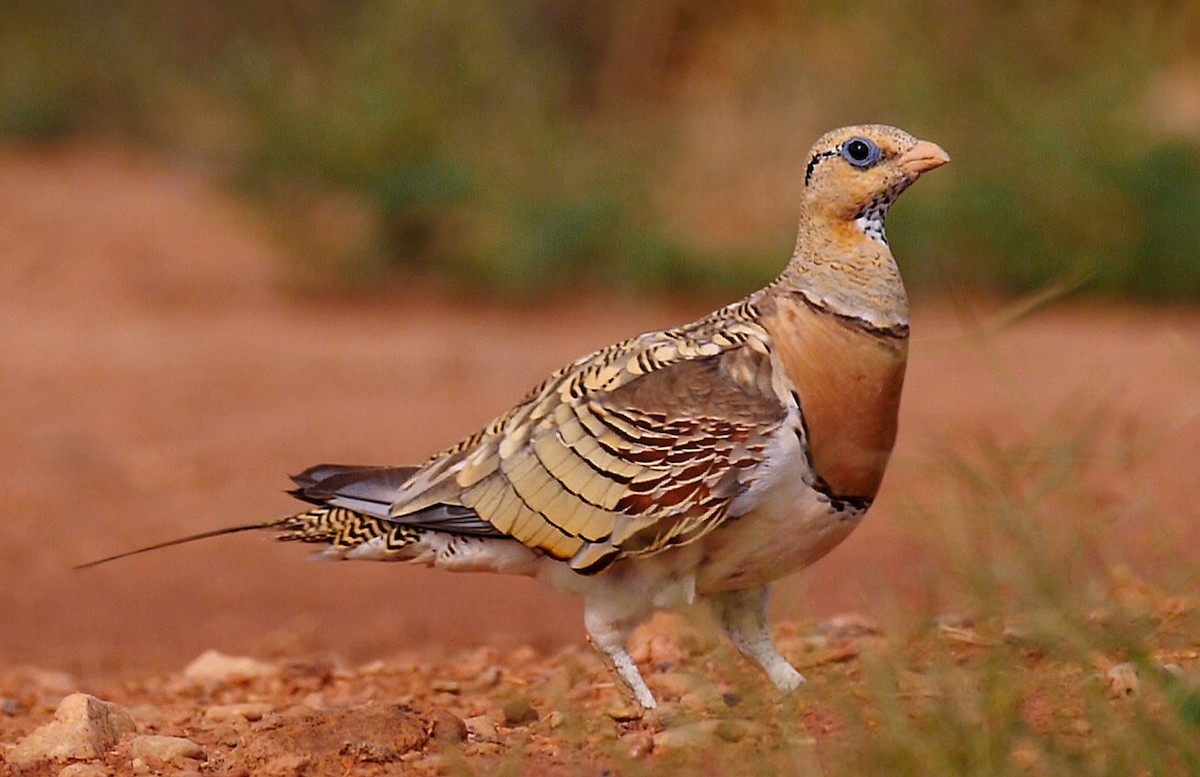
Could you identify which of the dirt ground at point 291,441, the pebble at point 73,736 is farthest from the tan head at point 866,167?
the pebble at point 73,736

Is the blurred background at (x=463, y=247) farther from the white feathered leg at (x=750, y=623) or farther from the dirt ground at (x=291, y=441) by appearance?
the white feathered leg at (x=750, y=623)

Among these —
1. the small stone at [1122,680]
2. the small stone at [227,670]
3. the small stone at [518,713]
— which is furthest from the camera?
the small stone at [227,670]

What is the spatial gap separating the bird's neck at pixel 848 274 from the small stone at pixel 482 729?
1.26 meters

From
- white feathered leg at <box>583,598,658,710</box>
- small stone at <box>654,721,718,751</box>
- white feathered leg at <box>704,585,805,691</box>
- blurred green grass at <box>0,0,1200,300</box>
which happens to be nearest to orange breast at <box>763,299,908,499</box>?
white feathered leg at <box>704,585,805,691</box>

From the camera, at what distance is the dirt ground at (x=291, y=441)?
17.3ft

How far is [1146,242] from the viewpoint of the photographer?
41.2 feet

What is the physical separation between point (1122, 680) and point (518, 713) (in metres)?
1.46

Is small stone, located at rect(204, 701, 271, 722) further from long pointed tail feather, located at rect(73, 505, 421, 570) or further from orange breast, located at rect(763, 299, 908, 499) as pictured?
orange breast, located at rect(763, 299, 908, 499)

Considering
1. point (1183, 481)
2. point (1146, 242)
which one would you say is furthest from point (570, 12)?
point (1183, 481)

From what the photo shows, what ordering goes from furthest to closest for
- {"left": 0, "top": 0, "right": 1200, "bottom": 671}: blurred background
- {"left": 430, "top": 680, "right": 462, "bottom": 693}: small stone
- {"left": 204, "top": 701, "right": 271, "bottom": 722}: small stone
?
1. {"left": 0, "top": 0, "right": 1200, "bottom": 671}: blurred background
2. {"left": 430, "top": 680, "right": 462, "bottom": 693}: small stone
3. {"left": 204, "top": 701, "right": 271, "bottom": 722}: small stone

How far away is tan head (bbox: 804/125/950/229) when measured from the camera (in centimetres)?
439

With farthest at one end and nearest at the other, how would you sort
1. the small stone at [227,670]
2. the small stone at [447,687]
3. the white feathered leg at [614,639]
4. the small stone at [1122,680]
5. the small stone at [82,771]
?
the small stone at [227,670] < the small stone at [447,687] < the white feathered leg at [614,639] < the small stone at [82,771] < the small stone at [1122,680]

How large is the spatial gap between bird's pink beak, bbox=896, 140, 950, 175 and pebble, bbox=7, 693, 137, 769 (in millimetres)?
2302

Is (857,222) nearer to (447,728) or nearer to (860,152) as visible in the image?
(860,152)
